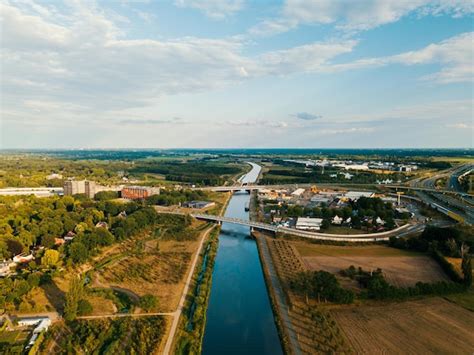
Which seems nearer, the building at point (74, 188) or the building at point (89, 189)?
the building at point (74, 188)

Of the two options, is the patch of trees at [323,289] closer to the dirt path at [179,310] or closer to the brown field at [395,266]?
the brown field at [395,266]

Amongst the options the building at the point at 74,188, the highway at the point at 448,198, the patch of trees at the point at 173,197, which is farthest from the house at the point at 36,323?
the highway at the point at 448,198

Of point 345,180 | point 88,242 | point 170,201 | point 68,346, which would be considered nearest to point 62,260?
point 88,242

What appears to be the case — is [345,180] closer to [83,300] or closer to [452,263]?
[452,263]

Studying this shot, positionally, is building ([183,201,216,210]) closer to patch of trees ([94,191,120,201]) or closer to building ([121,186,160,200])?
building ([121,186,160,200])

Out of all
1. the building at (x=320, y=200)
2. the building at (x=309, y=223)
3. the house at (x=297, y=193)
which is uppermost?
the house at (x=297, y=193)
